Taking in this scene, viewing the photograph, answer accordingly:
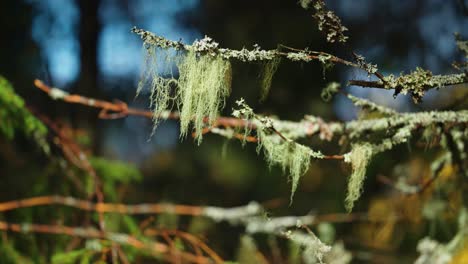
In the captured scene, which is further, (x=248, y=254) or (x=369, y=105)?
(x=248, y=254)

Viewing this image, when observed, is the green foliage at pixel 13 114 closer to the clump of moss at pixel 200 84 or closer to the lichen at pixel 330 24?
the clump of moss at pixel 200 84

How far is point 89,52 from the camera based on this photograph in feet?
12.9

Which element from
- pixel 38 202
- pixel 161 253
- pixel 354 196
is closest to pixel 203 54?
pixel 354 196

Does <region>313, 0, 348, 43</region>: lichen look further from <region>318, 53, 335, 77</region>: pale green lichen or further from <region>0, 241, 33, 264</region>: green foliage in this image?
<region>0, 241, 33, 264</region>: green foliage

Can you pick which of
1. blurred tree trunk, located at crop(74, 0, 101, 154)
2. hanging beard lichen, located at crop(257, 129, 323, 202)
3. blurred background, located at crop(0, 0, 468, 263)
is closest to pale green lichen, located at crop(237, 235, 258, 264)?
blurred background, located at crop(0, 0, 468, 263)

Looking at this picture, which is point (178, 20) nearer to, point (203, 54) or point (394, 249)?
point (394, 249)

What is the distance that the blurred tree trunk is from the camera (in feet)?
12.5

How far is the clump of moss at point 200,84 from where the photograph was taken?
2.95ft

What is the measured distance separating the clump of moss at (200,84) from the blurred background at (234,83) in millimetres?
1269

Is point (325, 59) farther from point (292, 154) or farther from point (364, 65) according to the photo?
point (292, 154)

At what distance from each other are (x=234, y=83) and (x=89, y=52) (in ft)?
4.44

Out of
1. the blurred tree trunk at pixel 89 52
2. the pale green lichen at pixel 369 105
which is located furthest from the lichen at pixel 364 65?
the blurred tree trunk at pixel 89 52

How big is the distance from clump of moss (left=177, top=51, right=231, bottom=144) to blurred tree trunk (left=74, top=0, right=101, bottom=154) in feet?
9.91

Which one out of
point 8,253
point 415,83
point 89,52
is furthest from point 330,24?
point 89,52
